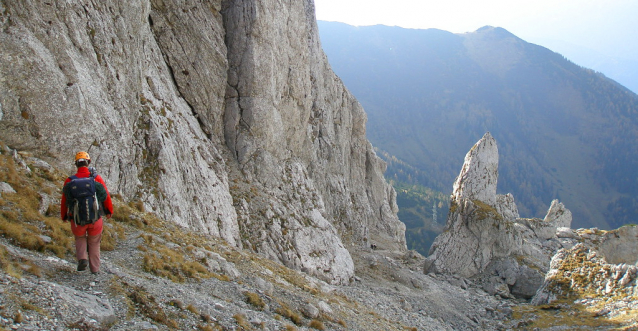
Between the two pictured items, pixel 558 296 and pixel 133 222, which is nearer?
pixel 133 222

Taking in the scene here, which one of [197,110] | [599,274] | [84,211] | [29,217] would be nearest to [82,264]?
[84,211]

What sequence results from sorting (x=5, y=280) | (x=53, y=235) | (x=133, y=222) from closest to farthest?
(x=5, y=280) → (x=53, y=235) → (x=133, y=222)

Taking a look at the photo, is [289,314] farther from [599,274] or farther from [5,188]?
[599,274]

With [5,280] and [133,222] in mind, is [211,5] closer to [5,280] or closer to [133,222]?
[133,222]

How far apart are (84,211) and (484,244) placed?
5296cm

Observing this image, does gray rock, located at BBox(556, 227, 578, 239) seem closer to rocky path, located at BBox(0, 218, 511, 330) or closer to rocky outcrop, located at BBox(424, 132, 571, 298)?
rocky outcrop, located at BBox(424, 132, 571, 298)

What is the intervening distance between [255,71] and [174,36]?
26.3 feet

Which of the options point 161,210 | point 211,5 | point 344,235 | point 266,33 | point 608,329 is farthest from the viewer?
point 344,235

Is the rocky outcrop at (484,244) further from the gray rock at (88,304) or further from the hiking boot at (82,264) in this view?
the gray rock at (88,304)

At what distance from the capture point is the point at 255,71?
3978cm

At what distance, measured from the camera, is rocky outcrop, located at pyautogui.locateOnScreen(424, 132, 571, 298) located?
51312 millimetres

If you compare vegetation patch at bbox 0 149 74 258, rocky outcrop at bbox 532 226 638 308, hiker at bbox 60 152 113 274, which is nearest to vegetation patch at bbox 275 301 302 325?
hiker at bbox 60 152 113 274

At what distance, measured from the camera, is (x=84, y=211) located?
1225cm

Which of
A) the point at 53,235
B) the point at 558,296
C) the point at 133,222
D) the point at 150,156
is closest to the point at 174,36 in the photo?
the point at 150,156
